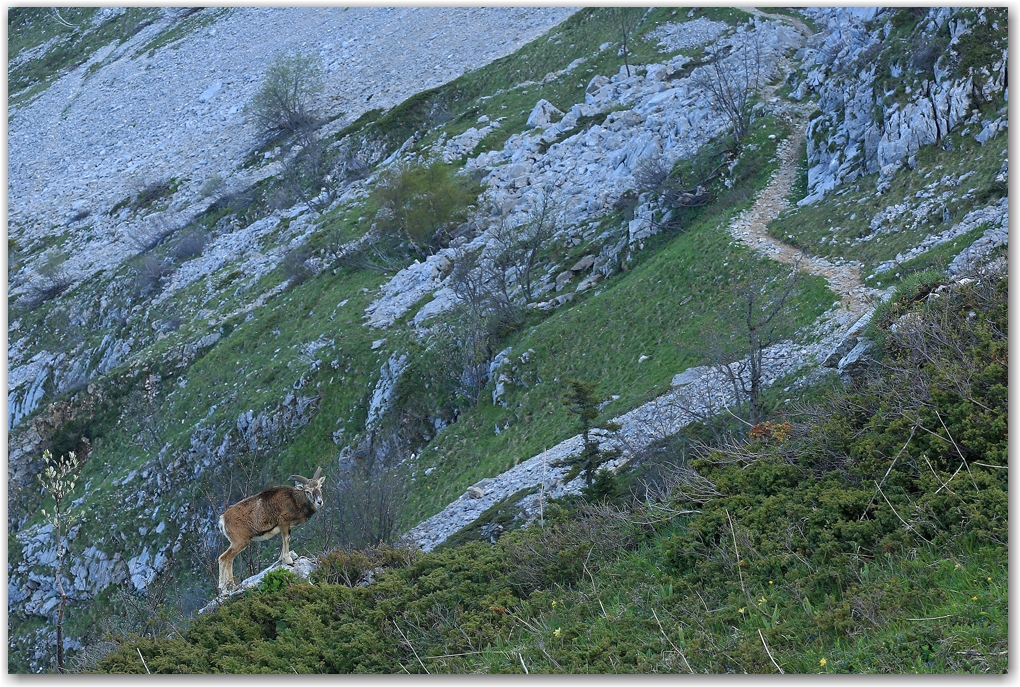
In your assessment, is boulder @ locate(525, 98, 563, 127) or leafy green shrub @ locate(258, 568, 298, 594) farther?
boulder @ locate(525, 98, 563, 127)

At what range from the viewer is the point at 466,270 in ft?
117

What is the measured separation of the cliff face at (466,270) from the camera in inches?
965

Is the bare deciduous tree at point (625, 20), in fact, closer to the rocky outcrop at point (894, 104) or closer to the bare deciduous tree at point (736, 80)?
the bare deciduous tree at point (736, 80)

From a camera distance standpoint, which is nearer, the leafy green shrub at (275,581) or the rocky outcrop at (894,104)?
the leafy green shrub at (275,581)

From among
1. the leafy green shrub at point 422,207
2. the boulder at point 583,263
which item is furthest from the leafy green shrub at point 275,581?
the leafy green shrub at point 422,207

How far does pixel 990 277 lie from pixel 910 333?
4.60 feet

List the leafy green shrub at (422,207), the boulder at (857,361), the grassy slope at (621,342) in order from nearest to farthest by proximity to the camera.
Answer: the boulder at (857,361) → the grassy slope at (621,342) → the leafy green shrub at (422,207)

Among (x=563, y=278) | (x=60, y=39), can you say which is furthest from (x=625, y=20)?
(x=60, y=39)

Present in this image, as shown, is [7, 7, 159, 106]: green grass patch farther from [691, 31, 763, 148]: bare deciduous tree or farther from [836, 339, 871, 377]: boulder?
[836, 339, 871, 377]: boulder

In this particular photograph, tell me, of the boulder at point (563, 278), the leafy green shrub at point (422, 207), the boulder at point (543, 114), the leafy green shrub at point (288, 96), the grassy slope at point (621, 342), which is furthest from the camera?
the leafy green shrub at point (288, 96)

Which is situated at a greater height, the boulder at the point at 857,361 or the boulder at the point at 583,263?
the boulder at the point at 857,361

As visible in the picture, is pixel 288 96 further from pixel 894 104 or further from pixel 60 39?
pixel 60 39

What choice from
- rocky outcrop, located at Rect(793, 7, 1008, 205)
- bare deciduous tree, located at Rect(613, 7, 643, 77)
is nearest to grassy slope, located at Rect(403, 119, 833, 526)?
rocky outcrop, located at Rect(793, 7, 1008, 205)

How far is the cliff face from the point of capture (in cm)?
2450
